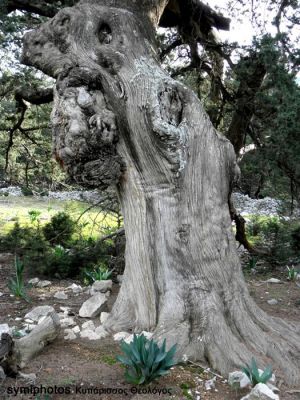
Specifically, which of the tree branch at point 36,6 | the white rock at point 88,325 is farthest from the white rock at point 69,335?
the tree branch at point 36,6

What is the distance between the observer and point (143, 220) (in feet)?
13.0

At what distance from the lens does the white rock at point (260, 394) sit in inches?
114

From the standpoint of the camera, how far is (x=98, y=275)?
18.8ft

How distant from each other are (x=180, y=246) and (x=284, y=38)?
2.86 metres

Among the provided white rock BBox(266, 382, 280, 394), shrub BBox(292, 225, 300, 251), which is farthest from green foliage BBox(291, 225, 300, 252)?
white rock BBox(266, 382, 280, 394)

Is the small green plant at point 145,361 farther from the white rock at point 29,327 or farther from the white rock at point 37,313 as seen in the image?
the white rock at point 37,313

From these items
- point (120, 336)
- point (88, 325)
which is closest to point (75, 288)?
point (88, 325)

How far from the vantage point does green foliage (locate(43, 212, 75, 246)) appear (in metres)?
7.84

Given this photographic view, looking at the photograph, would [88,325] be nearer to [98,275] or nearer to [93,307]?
[93,307]

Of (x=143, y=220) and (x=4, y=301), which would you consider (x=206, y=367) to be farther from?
(x=4, y=301)

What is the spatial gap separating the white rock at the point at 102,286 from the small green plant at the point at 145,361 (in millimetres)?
2300

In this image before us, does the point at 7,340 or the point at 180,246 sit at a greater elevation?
the point at 180,246

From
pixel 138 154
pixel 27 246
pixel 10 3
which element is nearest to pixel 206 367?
pixel 138 154

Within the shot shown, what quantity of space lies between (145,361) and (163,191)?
1454mm
